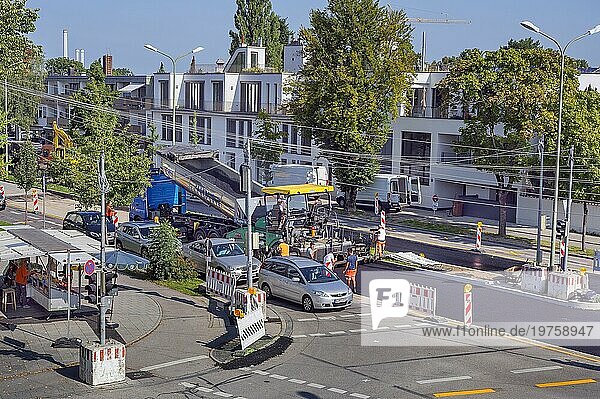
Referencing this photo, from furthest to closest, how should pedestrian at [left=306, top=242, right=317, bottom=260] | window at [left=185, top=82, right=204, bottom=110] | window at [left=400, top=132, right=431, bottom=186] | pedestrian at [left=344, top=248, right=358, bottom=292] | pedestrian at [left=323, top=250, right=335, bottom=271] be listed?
window at [left=185, top=82, right=204, bottom=110], window at [left=400, top=132, right=431, bottom=186], pedestrian at [left=306, top=242, right=317, bottom=260], pedestrian at [left=323, top=250, right=335, bottom=271], pedestrian at [left=344, top=248, right=358, bottom=292]

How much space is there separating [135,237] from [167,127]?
40.2 metres

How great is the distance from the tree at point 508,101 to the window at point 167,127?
115 feet

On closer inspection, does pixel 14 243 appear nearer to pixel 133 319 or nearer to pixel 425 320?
pixel 133 319

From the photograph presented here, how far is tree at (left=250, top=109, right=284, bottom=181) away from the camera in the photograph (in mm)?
55750

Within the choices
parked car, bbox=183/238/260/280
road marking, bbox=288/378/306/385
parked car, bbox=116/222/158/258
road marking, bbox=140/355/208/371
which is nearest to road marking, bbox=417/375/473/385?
road marking, bbox=288/378/306/385

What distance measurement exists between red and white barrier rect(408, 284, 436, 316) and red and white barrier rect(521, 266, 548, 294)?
210 inches

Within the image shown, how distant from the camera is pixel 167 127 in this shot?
7350 cm

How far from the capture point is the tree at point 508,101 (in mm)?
40281

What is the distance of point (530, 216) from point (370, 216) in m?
9.59

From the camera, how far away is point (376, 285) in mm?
29141

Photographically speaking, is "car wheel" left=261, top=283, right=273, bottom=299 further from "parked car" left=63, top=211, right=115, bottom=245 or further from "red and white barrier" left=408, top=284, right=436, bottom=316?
"parked car" left=63, top=211, right=115, bottom=245

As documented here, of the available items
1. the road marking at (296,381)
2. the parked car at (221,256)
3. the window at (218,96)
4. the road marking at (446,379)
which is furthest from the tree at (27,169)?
the road marking at (446,379)

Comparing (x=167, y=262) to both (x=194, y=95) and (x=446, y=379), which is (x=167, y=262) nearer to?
(x=446, y=379)

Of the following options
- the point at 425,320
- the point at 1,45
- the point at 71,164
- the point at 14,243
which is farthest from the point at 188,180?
the point at 425,320
